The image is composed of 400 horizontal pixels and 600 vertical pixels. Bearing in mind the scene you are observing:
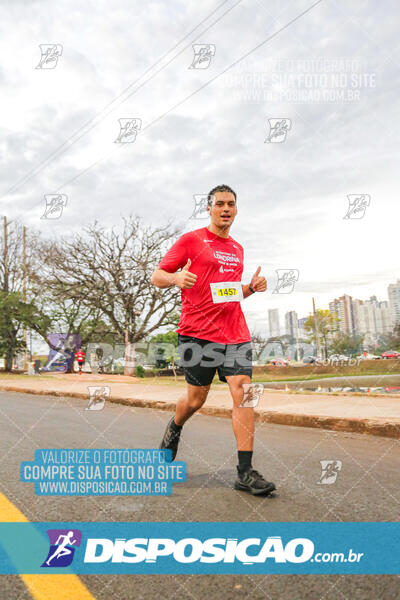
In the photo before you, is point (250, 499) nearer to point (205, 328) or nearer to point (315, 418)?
point (205, 328)

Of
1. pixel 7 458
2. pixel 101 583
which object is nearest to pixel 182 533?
pixel 101 583

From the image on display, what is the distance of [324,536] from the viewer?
2.29 m

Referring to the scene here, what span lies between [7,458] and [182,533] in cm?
235

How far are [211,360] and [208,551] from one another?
1.40m

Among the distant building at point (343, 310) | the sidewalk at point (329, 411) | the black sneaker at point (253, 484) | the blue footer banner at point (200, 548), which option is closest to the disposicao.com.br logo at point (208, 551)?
the blue footer banner at point (200, 548)

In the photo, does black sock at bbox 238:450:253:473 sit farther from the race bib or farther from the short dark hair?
the short dark hair

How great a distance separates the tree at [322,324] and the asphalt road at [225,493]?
1572 inches

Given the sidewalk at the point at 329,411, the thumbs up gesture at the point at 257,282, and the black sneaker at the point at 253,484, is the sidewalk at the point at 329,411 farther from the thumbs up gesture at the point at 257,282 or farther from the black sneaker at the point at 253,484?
the black sneaker at the point at 253,484

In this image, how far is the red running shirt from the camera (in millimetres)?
3451

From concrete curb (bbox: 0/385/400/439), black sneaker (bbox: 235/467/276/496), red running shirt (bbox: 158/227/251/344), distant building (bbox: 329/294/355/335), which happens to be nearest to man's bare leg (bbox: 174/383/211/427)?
red running shirt (bbox: 158/227/251/344)

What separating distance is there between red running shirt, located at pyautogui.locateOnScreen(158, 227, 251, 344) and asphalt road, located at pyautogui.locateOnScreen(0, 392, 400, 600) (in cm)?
99

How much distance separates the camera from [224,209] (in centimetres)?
357

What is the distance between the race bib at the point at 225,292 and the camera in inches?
137

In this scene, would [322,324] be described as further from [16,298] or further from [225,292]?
[225,292]
